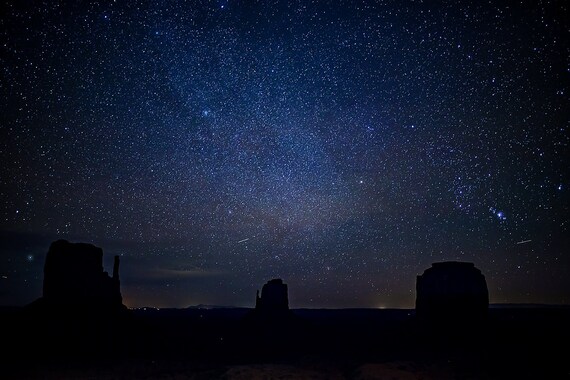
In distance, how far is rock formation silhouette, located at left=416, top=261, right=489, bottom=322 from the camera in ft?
162

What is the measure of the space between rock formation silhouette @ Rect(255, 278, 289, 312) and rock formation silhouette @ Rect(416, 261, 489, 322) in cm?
3160

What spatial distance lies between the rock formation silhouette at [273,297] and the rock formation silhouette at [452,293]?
3160cm

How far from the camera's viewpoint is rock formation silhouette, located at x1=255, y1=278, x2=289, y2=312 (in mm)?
76375

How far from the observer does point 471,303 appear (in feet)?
162

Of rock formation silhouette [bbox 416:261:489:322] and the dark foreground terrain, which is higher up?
rock formation silhouette [bbox 416:261:489:322]

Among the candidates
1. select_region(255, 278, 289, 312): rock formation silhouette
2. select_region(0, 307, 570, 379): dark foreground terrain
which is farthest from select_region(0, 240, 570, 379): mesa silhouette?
select_region(255, 278, 289, 312): rock formation silhouette

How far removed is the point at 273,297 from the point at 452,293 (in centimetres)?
3825

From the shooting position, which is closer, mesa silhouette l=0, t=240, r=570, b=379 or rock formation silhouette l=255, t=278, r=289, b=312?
mesa silhouette l=0, t=240, r=570, b=379

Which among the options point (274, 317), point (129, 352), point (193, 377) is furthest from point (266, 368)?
point (274, 317)

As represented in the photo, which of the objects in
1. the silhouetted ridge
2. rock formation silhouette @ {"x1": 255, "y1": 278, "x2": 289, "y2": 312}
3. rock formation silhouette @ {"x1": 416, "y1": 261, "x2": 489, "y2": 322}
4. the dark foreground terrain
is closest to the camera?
the dark foreground terrain

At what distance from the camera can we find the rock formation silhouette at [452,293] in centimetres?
4925

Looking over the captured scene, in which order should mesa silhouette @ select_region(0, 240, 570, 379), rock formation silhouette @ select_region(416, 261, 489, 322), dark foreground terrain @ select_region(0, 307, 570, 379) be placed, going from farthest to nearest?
rock formation silhouette @ select_region(416, 261, 489, 322) → mesa silhouette @ select_region(0, 240, 570, 379) → dark foreground terrain @ select_region(0, 307, 570, 379)

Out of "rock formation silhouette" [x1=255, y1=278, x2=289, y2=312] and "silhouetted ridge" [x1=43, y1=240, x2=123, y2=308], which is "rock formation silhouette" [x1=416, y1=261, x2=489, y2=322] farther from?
"silhouetted ridge" [x1=43, y1=240, x2=123, y2=308]

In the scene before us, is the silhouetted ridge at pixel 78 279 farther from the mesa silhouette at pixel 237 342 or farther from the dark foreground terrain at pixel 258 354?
the dark foreground terrain at pixel 258 354
